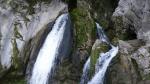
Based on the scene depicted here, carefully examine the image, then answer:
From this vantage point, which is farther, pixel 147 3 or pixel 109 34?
pixel 109 34

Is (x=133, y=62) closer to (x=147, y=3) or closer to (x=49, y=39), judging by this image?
(x=147, y=3)

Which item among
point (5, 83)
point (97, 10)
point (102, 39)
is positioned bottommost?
point (5, 83)

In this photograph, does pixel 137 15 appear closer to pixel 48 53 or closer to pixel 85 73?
pixel 85 73

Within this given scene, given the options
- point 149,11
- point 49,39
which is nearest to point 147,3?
point 149,11

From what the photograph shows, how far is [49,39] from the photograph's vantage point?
2506 centimetres

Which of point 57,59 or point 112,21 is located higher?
point 112,21

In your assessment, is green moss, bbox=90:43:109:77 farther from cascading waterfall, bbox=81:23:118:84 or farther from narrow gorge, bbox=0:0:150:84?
cascading waterfall, bbox=81:23:118:84

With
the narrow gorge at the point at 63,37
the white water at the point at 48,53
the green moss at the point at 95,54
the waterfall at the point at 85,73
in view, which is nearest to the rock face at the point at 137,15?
the narrow gorge at the point at 63,37

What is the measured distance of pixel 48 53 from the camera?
81.2ft

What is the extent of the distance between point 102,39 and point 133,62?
367cm

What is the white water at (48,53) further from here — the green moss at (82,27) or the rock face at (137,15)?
the rock face at (137,15)

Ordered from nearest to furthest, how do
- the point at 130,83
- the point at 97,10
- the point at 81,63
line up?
1. the point at 130,83
2. the point at 81,63
3. the point at 97,10

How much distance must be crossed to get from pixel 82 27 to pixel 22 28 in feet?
11.4

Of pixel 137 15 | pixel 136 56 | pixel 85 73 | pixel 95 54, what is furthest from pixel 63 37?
pixel 136 56
